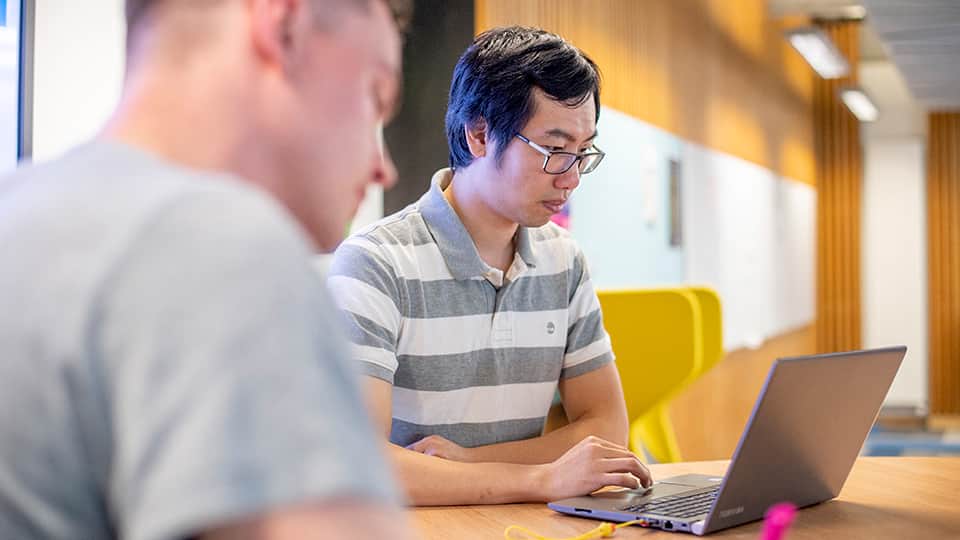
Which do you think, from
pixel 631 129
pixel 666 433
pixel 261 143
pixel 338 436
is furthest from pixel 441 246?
pixel 631 129

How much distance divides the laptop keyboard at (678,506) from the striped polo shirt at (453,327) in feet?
1.73

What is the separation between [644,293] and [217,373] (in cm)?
338

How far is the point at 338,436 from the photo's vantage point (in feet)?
1.75

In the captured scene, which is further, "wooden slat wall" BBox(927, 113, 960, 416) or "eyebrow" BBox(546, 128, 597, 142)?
"wooden slat wall" BBox(927, 113, 960, 416)

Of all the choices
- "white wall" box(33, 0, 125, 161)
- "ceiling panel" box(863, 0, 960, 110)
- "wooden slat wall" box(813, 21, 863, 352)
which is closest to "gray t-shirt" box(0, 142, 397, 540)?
"white wall" box(33, 0, 125, 161)

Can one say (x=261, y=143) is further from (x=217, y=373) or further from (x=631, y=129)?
(x=631, y=129)

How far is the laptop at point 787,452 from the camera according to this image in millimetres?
1549

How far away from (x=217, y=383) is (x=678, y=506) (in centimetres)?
136

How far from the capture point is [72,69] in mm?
2682

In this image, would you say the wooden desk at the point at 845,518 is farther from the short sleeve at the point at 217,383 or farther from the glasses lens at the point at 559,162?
the short sleeve at the point at 217,383

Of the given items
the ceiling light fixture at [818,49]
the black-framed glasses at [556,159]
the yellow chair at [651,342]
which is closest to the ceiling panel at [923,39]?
the ceiling light fixture at [818,49]

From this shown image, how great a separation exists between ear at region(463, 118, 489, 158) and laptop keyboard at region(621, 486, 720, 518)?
87 centimetres

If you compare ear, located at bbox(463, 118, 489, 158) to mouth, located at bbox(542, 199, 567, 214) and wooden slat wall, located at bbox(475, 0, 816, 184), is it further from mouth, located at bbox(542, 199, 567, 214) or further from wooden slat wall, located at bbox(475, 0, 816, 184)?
wooden slat wall, located at bbox(475, 0, 816, 184)

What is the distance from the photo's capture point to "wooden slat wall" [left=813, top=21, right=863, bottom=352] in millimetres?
12070
